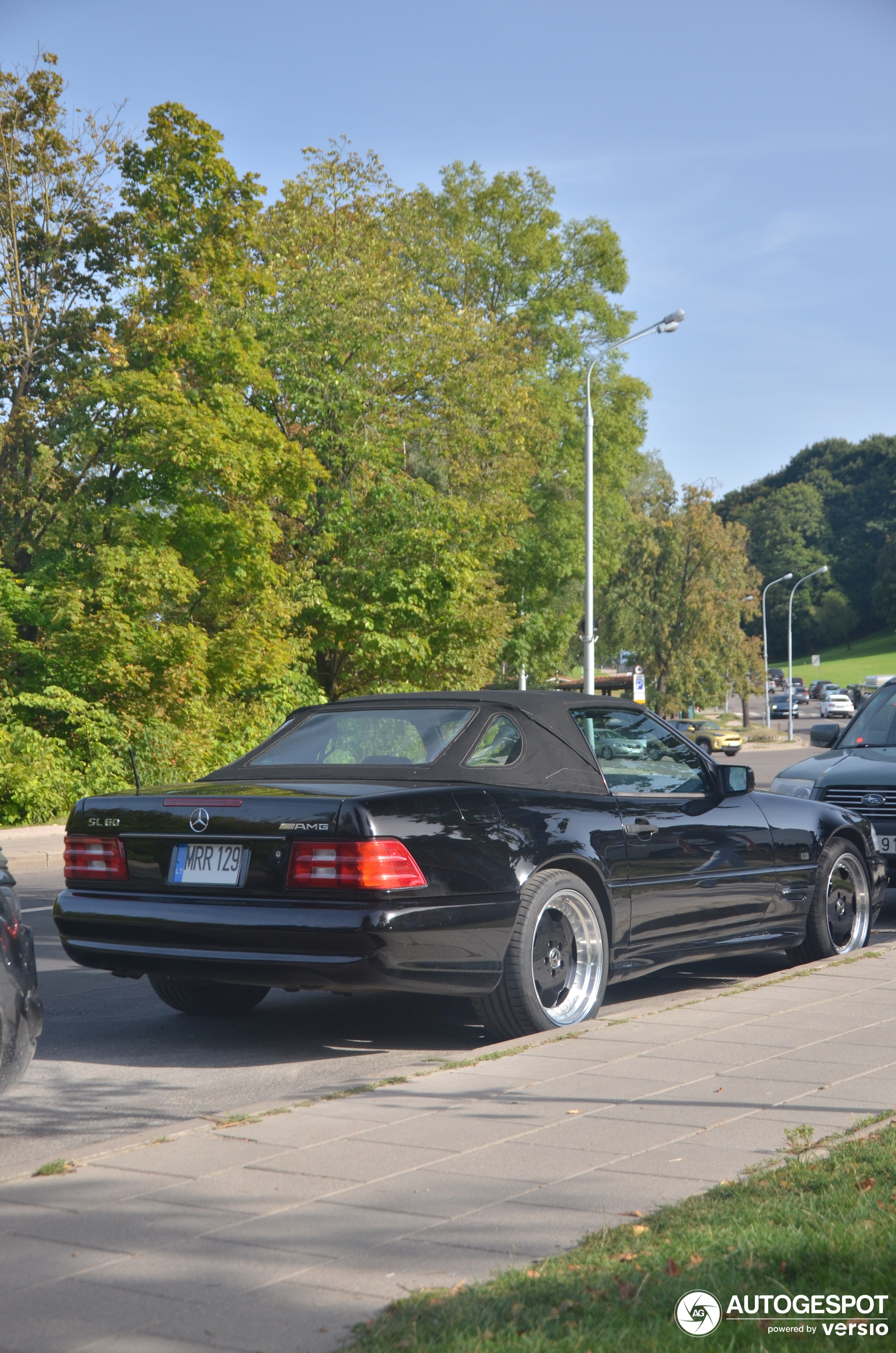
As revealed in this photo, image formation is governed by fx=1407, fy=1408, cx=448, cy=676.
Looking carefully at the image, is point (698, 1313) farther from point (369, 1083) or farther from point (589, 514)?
point (589, 514)

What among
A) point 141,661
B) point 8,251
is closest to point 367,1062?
point 141,661

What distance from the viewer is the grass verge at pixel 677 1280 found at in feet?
9.29

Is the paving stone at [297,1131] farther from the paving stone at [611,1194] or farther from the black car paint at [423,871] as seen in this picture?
the black car paint at [423,871]

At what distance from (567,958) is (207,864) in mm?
1730

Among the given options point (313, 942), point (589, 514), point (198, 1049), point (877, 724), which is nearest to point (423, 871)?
point (313, 942)

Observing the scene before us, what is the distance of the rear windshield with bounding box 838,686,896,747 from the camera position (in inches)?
465

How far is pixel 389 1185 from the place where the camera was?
3953mm

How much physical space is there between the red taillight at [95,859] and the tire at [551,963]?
1.71 m

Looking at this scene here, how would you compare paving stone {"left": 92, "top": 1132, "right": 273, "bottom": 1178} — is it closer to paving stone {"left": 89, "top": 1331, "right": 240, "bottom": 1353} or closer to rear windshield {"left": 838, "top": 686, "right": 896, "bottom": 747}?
paving stone {"left": 89, "top": 1331, "right": 240, "bottom": 1353}

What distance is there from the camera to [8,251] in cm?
2566

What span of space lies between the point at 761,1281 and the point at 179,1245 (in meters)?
1.40

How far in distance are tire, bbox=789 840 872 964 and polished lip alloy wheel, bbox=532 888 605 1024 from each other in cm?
227

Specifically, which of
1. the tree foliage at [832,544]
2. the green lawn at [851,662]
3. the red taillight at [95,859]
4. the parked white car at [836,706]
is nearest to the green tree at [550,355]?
the red taillight at [95,859]

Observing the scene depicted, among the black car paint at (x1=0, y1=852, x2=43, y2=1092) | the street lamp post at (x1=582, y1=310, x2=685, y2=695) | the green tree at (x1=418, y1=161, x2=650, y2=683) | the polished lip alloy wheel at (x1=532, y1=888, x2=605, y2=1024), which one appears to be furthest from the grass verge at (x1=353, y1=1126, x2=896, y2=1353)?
the green tree at (x1=418, y1=161, x2=650, y2=683)
